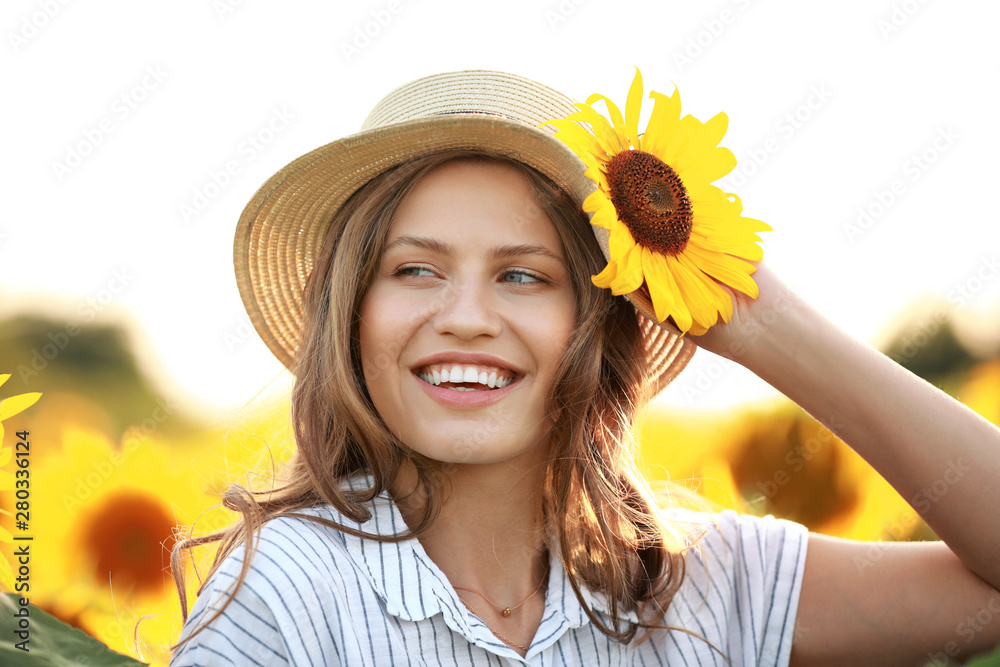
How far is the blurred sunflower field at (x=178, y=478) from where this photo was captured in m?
2.14

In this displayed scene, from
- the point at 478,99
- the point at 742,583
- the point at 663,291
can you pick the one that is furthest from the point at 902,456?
the point at 478,99

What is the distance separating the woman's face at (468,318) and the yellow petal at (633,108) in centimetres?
31

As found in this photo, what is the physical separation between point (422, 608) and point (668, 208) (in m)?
0.97

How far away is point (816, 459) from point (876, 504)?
0.71 ft

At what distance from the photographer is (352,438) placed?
84.0 inches

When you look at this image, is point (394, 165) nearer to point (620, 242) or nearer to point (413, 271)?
point (413, 271)

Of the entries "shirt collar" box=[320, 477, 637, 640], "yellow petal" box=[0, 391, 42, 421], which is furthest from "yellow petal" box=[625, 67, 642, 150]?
"yellow petal" box=[0, 391, 42, 421]

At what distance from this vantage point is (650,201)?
5.78ft

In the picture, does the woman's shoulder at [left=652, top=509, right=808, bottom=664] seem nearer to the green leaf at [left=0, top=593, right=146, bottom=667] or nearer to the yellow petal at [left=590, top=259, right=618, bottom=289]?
the yellow petal at [left=590, top=259, right=618, bottom=289]

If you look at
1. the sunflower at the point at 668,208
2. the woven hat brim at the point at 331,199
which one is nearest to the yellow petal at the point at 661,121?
the sunflower at the point at 668,208

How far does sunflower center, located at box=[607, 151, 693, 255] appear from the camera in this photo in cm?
175

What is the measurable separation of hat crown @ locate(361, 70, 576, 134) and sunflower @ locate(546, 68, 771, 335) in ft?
0.79

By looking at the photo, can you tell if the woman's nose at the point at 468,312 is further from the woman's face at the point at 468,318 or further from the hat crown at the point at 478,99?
the hat crown at the point at 478,99

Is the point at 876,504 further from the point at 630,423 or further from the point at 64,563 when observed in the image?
the point at 64,563
